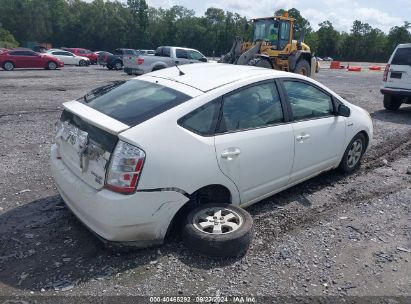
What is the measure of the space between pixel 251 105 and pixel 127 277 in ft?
6.80

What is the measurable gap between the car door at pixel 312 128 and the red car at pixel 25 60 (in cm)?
2534

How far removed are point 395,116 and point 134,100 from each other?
9166 mm

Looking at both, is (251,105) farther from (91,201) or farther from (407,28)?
(407,28)

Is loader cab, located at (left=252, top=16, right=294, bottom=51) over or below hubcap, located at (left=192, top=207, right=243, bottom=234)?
over

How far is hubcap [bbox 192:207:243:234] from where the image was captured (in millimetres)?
3332

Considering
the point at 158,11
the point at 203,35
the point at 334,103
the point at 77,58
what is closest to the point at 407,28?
the point at 203,35

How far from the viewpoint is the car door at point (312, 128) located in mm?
4230

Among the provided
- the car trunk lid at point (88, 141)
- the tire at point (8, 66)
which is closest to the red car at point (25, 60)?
the tire at point (8, 66)

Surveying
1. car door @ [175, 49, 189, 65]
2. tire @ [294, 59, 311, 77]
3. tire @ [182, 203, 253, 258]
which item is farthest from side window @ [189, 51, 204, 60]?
tire @ [182, 203, 253, 258]

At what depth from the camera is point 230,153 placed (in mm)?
3447

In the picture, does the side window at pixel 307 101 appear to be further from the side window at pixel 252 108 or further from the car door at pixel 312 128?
the side window at pixel 252 108

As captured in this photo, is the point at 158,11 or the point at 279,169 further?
the point at 158,11

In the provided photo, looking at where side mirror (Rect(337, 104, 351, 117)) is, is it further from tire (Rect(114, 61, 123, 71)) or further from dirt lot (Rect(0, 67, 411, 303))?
tire (Rect(114, 61, 123, 71))

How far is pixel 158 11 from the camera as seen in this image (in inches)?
3952
